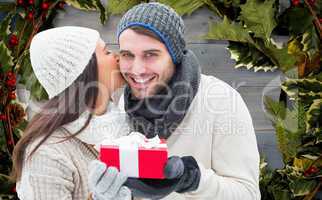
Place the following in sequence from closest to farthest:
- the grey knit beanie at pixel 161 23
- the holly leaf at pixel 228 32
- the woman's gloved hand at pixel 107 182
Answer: the woman's gloved hand at pixel 107 182 → the grey knit beanie at pixel 161 23 → the holly leaf at pixel 228 32

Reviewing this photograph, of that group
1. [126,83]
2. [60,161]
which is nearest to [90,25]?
[126,83]

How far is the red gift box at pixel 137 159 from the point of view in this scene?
103cm

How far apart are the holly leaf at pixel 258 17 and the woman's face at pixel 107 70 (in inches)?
31.5

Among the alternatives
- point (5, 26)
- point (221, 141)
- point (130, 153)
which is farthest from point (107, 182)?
point (5, 26)

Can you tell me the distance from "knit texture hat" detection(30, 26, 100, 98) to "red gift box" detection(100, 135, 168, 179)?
0.19 meters

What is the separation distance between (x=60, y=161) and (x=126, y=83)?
0.79 ft

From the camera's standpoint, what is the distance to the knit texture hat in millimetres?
1119

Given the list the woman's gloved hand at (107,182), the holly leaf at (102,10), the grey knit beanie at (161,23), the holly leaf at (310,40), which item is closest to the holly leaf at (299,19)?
the holly leaf at (310,40)

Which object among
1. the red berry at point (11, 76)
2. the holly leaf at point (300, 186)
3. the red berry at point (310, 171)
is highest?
the red berry at point (11, 76)

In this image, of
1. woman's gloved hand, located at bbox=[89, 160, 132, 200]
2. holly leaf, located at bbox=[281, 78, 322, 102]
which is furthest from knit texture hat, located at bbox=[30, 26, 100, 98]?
holly leaf, located at bbox=[281, 78, 322, 102]

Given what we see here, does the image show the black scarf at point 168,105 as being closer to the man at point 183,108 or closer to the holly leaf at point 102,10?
the man at point 183,108

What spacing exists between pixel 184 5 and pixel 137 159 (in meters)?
0.98

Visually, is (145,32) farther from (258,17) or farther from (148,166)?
(258,17)

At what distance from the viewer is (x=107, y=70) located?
1.17 metres
